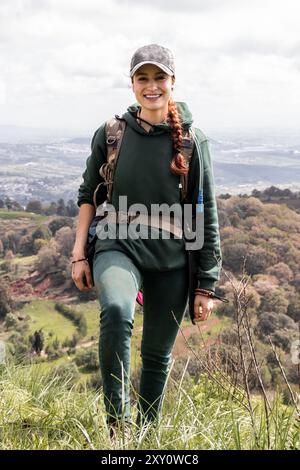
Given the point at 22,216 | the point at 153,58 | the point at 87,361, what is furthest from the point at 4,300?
the point at 153,58

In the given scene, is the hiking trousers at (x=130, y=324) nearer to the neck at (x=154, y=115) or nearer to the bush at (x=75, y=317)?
the neck at (x=154, y=115)

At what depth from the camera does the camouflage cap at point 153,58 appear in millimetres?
2162

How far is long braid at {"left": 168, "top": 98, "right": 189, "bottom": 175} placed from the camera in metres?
2.19

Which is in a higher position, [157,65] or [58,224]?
[58,224]

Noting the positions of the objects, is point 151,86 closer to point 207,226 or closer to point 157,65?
point 157,65

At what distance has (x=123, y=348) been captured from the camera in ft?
6.25

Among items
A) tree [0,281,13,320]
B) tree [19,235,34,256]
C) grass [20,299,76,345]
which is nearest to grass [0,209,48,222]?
tree [19,235,34,256]

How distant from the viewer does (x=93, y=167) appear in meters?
2.39

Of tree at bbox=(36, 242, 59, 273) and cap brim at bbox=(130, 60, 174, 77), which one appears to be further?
tree at bbox=(36, 242, 59, 273)

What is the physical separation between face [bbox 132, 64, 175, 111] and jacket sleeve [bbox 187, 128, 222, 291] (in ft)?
0.73

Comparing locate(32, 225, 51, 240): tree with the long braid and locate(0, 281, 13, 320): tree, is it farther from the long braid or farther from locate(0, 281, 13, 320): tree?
the long braid

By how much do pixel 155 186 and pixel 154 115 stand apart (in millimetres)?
325

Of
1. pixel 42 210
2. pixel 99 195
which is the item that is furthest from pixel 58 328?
pixel 99 195

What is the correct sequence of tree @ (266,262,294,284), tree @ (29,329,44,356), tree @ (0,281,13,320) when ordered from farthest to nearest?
1. tree @ (0,281,13,320)
2. tree @ (266,262,294,284)
3. tree @ (29,329,44,356)
